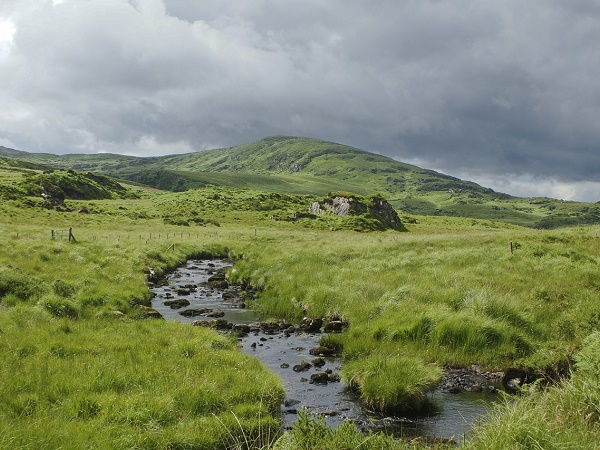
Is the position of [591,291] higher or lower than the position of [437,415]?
higher

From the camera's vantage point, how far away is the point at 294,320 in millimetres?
20703

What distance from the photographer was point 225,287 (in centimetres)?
3019

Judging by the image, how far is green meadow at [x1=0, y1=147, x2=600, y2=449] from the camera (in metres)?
7.86

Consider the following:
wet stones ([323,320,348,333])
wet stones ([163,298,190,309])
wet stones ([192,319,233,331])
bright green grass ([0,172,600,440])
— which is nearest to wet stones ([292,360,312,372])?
bright green grass ([0,172,600,440])

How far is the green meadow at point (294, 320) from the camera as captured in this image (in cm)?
786

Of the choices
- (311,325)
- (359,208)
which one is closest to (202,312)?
(311,325)

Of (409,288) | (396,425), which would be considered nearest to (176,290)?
(409,288)

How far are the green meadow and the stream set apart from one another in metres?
0.47

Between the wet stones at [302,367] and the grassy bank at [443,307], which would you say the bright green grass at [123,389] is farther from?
the grassy bank at [443,307]

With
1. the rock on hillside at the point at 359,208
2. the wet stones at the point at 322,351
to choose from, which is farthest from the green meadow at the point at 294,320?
the rock on hillside at the point at 359,208

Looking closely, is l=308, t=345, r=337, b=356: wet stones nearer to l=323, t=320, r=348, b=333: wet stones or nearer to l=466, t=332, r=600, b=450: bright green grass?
l=323, t=320, r=348, b=333: wet stones

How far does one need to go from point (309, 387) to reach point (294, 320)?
8.11 m

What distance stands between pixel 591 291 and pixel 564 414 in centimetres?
1304

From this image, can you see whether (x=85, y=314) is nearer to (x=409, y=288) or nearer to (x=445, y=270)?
(x=409, y=288)
